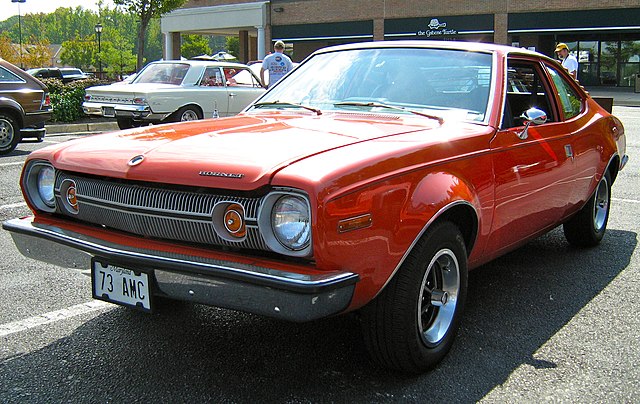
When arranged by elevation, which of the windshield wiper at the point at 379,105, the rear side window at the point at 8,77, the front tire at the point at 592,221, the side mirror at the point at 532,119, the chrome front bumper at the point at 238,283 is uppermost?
the rear side window at the point at 8,77

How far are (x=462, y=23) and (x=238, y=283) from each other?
38.1 metres

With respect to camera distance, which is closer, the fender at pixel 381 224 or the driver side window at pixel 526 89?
the fender at pixel 381 224

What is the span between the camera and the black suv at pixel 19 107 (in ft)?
36.8

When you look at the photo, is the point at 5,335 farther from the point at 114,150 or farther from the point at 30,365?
the point at 114,150

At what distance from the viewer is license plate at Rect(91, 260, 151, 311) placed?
119 inches

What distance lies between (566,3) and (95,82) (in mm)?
25133

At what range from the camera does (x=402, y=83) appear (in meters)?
4.26

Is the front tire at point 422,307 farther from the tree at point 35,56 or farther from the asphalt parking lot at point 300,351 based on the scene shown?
the tree at point 35,56

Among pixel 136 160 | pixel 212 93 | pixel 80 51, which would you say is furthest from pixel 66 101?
pixel 80 51

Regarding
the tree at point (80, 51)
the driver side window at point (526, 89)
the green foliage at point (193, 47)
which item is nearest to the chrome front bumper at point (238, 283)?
the driver side window at point (526, 89)

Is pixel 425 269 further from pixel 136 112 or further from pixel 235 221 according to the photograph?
pixel 136 112

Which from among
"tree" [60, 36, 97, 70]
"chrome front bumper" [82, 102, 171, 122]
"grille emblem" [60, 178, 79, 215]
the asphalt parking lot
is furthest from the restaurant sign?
"tree" [60, 36, 97, 70]

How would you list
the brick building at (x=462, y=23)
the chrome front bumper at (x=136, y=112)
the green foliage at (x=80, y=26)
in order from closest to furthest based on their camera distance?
the chrome front bumper at (x=136, y=112) → the brick building at (x=462, y=23) → the green foliage at (x=80, y=26)

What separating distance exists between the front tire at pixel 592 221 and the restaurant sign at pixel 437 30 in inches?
1366
